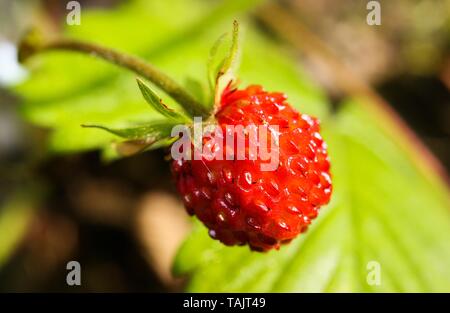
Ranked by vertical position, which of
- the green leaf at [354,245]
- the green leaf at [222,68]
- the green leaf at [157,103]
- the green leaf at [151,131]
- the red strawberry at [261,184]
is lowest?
the green leaf at [354,245]

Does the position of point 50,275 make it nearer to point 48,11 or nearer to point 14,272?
point 14,272

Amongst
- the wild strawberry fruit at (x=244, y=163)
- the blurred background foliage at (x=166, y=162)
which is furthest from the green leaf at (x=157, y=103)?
the blurred background foliage at (x=166, y=162)

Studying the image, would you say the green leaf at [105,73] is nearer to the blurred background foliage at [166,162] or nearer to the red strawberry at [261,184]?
the blurred background foliage at [166,162]

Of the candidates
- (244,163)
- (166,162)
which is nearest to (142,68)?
(244,163)

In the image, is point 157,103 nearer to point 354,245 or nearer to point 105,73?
point 354,245

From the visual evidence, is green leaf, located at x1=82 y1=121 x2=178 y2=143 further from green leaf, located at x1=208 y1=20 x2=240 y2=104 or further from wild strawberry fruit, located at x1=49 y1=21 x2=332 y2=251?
green leaf, located at x1=208 y1=20 x2=240 y2=104

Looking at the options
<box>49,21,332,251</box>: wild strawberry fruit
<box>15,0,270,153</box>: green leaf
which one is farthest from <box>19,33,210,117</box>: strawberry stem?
<box>15,0,270,153</box>: green leaf
